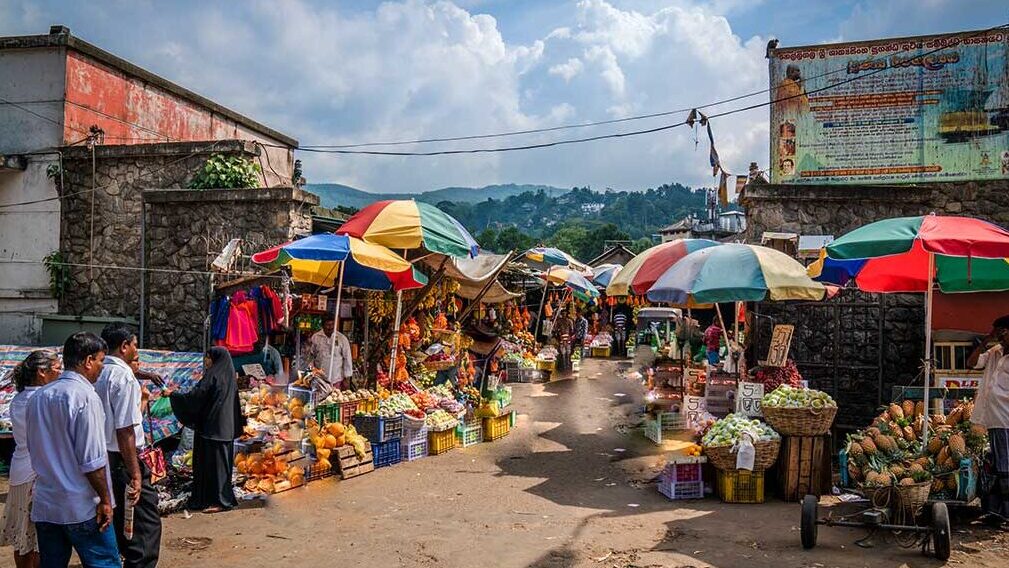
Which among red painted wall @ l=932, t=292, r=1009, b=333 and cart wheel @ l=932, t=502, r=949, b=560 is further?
red painted wall @ l=932, t=292, r=1009, b=333

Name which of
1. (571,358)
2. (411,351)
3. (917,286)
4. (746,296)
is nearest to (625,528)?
(746,296)

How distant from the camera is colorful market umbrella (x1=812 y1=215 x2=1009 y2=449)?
21.2ft

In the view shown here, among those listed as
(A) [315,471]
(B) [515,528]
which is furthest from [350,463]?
(B) [515,528]

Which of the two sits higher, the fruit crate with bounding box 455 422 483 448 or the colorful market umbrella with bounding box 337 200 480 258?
the colorful market umbrella with bounding box 337 200 480 258

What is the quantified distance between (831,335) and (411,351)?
270 inches

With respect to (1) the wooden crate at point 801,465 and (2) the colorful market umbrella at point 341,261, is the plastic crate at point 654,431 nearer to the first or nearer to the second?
(1) the wooden crate at point 801,465

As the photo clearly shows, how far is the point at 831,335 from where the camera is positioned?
1138 cm

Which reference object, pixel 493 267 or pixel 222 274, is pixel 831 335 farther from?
pixel 222 274

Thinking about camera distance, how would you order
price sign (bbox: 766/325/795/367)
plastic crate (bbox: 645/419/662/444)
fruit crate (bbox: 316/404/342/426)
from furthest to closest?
plastic crate (bbox: 645/419/662/444) → price sign (bbox: 766/325/795/367) → fruit crate (bbox: 316/404/342/426)

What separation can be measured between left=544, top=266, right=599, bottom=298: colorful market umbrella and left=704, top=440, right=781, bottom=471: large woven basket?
37.9 ft

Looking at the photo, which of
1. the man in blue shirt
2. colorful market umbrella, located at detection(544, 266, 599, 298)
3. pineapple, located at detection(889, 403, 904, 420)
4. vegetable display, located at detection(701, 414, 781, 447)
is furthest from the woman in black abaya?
colorful market umbrella, located at detection(544, 266, 599, 298)

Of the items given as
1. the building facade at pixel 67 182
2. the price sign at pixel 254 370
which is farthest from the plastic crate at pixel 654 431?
the building facade at pixel 67 182

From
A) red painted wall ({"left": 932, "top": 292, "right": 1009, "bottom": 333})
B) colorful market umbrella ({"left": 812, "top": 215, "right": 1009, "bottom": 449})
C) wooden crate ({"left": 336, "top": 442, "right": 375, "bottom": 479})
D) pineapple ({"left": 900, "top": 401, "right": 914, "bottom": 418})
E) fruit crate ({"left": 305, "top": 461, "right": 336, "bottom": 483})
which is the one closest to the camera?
colorful market umbrella ({"left": 812, "top": 215, "right": 1009, "bottom": 449})

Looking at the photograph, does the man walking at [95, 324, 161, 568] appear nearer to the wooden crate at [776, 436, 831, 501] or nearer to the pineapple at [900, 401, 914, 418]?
the wooden crate at [776, 436, 831, 501]
